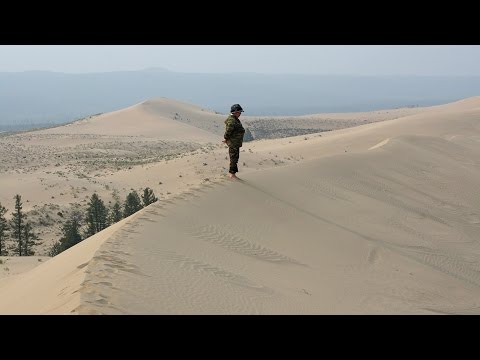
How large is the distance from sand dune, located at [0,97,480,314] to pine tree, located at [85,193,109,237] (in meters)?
7.18

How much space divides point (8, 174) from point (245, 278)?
87.8 ft

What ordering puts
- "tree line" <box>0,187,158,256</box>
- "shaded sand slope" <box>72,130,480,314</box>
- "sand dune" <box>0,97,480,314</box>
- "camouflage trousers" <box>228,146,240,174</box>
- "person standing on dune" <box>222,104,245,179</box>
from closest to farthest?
"sand dune" <box>0,97,480,314</box>
"shaded sand slope" <box>72,130,480,314</box>
"person standing on dune" <box>222,104,245,179</box>
"camouflage trousers" <box>228,146,240,174</box>
"tree line" <box>0,187,158,256</box>

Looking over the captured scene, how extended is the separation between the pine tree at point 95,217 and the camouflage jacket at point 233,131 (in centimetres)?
862

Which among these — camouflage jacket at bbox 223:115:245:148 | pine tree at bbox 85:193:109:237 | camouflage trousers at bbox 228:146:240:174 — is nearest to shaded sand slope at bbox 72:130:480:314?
camouflage trousers at bbox 228:146:240:174

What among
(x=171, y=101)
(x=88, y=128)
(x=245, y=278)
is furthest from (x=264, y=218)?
(x=171, y=101)

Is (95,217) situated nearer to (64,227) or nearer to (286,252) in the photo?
(64,227)

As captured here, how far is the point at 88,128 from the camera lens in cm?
7081

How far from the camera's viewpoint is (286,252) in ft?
28.8

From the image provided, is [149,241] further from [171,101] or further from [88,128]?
[171,101]

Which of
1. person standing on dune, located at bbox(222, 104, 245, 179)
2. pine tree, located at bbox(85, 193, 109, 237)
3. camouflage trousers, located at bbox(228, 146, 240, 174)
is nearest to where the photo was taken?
person standing on dune, located at bbox(222, 104, 245, 179)

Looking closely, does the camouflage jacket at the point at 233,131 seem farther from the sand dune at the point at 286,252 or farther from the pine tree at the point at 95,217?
the pine tree at the point at 95,217

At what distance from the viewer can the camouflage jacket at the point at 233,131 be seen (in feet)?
34.0

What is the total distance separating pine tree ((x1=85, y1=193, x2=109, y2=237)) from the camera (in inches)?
687

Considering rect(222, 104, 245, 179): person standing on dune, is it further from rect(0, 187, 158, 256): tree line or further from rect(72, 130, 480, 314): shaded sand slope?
rect(0, 187, 158, 256): tree line
